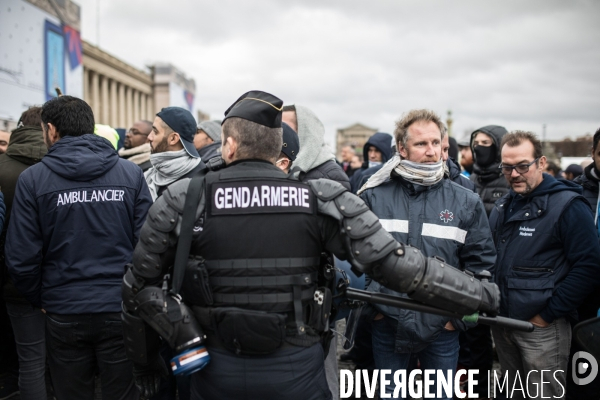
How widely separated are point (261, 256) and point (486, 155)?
3.55 meters

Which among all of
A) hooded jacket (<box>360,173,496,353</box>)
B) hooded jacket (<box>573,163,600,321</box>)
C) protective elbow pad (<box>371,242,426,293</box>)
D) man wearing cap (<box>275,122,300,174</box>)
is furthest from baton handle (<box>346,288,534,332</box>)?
hooded jacket (<box>573,163,600,321</box>)

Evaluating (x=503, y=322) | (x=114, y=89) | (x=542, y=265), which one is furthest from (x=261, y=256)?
(x=114, y=89)

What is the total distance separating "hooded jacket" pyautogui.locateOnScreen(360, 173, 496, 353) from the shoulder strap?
4.38 ft

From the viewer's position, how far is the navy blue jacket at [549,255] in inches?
119

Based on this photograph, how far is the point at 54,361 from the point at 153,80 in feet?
296

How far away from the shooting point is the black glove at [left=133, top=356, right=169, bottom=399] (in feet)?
7.50

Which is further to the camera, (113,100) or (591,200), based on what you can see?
(113,100)

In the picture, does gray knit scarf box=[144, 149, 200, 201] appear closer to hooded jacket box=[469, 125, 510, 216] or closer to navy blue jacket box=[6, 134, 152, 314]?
navy blue jacket box=[6, 134, 152, 314]

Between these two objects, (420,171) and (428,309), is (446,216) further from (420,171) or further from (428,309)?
(428,309)

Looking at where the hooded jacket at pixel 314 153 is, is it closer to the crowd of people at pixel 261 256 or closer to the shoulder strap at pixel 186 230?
the crowd of people at pixel 261 256

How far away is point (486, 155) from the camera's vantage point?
4738 mm

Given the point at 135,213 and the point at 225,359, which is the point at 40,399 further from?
the point at 225,359

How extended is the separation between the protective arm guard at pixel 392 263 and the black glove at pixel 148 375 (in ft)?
3.69

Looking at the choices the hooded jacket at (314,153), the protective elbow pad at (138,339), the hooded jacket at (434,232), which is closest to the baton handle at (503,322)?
the hooded jacket at (434,232)
